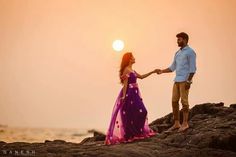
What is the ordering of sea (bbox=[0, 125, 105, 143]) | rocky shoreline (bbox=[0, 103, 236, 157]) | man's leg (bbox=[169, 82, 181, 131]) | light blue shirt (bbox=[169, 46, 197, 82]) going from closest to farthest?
rocky shoreline (bbox=[0, 103, 236, 157]) → light blue shirt (bbox=[169, 46, 197, 82]) → man's leg (bbox=[169, 82, 181, 131]) → sea (bbox=[0, 125, 105, 143])

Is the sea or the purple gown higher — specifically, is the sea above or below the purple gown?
above

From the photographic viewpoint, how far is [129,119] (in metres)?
11.2

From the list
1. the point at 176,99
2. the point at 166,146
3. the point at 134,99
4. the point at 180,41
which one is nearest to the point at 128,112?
the point at 134,99

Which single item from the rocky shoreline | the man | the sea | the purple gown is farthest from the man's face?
the sea

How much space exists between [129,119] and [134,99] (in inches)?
23.8

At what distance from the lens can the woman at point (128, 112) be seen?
11.1 metres

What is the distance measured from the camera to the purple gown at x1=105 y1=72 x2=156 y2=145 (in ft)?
36.3

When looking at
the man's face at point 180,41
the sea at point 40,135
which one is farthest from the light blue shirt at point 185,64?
the sea at point 40,135

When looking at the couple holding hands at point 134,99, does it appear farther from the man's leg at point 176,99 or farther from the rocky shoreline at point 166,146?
the rocky shoreline at point 166,146

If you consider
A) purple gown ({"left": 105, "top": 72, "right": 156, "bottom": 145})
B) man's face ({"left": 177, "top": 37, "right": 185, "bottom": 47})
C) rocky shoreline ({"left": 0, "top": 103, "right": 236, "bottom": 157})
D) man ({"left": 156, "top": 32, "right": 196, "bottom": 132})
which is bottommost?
rocky shoreline ({"left": 0, "top": 103, "right": 236, "bottom": 157})

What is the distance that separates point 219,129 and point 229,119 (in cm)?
213

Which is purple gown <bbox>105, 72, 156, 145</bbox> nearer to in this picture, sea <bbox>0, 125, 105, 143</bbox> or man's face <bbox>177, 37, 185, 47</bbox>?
man's face <bbox>177, 37, 185, 47</bbox>

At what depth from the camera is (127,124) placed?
11094mm

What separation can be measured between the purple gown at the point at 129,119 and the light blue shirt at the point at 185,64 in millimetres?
1295
